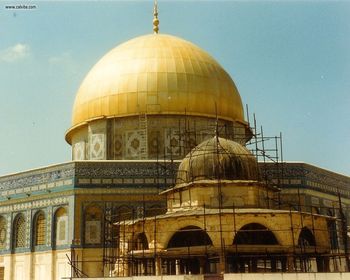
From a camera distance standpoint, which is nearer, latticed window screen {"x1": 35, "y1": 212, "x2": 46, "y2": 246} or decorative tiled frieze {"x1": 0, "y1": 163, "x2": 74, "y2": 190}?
decorative tiled frieze {"x1": 0, "y1": 163, "x2": 74, "y2": 190}

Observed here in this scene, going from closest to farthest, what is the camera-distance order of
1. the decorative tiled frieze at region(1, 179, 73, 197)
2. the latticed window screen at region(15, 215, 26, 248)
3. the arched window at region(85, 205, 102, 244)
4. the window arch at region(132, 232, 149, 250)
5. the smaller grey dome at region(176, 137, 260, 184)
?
the window arch at region(132, 232, 149, 250) < the smaller grey dome at region(176, 137, 260, 184) < the arched window at region(85, 205, 102, 244) < the decorative tiled frieze at region(1, 179, 73, 197) < the latticed window screen at region(15, 215, 26, 248)

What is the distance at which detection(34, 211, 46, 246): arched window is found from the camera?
2173 cm

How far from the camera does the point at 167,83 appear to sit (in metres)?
23.2

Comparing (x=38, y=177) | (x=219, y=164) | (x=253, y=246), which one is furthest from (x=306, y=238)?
(x=38, y=177)

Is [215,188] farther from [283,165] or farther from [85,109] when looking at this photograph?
[85,109]

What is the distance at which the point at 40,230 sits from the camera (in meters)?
21.9

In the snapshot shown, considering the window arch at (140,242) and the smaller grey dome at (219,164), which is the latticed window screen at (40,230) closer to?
the window arch at (140,242)

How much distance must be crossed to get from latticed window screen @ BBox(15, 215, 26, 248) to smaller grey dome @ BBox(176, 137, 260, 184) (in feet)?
27.2

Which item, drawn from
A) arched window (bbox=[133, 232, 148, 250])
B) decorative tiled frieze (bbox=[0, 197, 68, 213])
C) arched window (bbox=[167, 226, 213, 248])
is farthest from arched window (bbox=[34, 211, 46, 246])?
arched window (bbox=[167, 226, 213, 248])

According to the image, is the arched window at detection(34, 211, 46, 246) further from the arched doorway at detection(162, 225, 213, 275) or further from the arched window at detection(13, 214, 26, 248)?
the arched doorway at detection(162, 225, 213, 275)

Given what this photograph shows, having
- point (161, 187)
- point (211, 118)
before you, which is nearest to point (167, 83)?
point (211, 118)

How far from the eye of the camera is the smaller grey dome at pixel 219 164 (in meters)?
16.2

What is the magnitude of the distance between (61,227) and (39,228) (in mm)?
1386

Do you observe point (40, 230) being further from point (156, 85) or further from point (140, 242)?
point (156, 85)
